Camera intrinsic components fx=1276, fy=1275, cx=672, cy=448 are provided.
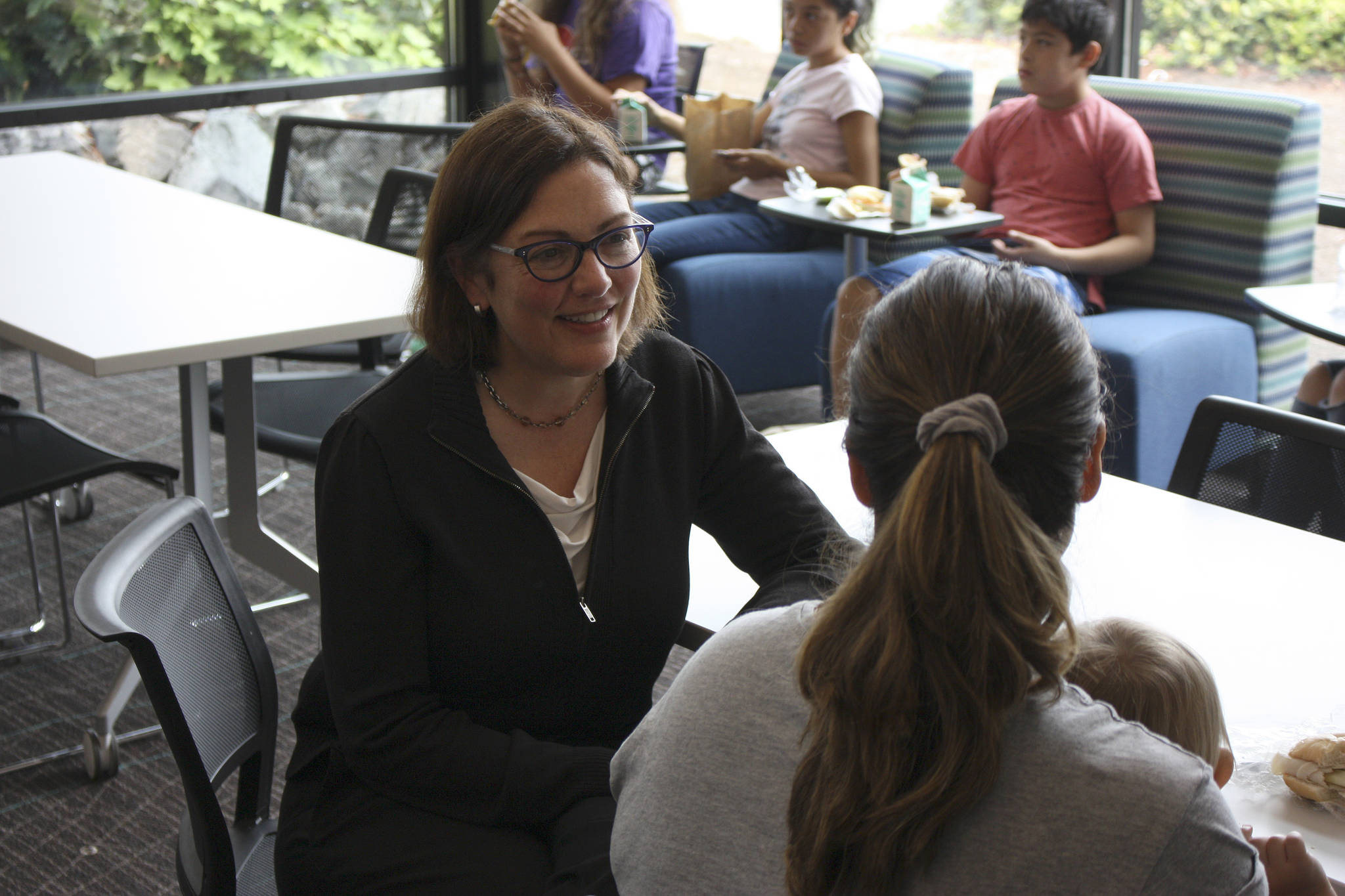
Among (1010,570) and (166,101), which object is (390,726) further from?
(166,101)

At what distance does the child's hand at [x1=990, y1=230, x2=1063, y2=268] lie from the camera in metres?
3.22

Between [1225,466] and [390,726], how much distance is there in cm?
112

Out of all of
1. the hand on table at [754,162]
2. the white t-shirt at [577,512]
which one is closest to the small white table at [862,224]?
the hand on table at [754,162]

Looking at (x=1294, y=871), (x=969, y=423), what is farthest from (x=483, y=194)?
(x=1294, y=871)

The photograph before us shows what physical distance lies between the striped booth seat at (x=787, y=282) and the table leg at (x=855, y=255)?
0.38m

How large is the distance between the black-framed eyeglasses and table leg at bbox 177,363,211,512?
1278 millimetres

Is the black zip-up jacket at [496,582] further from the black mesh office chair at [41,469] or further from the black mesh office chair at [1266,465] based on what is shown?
the black mesh office chair at [41,469]

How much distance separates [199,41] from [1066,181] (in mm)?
A: 3593

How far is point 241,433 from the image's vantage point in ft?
8.04

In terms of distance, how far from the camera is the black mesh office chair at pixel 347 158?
3068 mm

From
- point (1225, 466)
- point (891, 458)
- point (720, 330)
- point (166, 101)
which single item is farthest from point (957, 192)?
point (166, 101)

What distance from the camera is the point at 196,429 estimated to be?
243 centimetres

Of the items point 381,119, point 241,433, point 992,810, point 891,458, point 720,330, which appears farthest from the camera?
point 381,119

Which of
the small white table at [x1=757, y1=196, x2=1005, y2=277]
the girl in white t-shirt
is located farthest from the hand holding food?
the girl in white t-shirt
